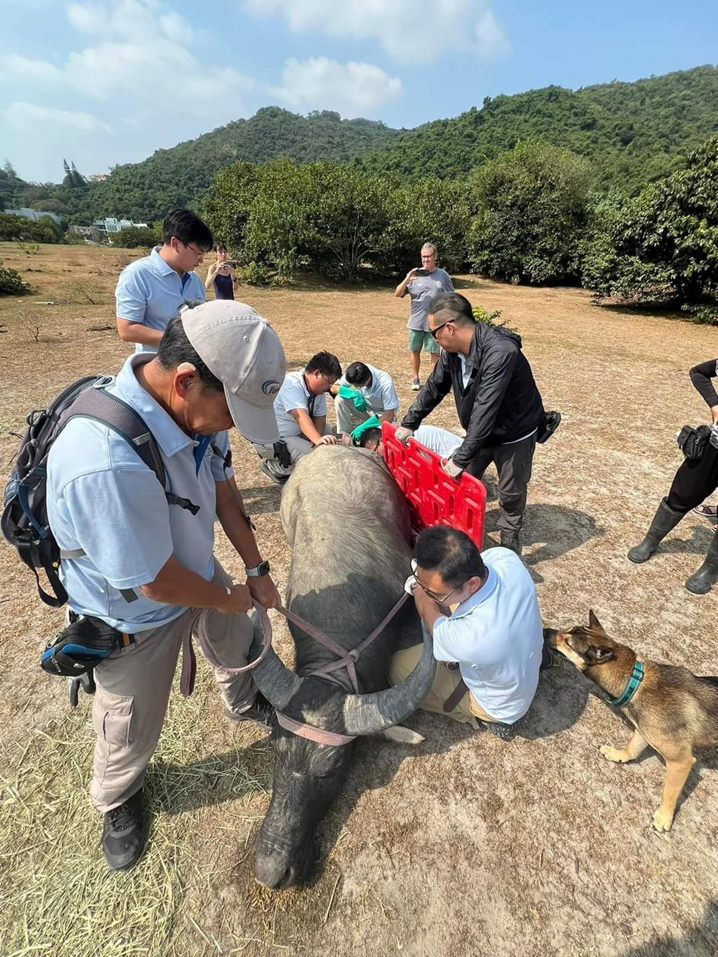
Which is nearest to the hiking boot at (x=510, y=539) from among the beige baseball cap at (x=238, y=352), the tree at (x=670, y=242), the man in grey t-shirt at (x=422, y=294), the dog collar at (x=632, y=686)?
the dog collar at (x=632, y=686)

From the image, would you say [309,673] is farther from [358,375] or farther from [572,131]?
[572,131]

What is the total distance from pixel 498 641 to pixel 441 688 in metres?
0.96

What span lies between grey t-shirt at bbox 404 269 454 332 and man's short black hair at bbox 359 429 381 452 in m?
4.56

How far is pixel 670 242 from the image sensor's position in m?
18.0

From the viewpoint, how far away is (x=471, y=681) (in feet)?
11.3

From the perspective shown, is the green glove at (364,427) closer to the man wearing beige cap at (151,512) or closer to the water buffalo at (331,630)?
the water buffalo at (331,630)

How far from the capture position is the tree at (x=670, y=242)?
1639cm

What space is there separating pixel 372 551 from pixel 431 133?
10889 centimetres

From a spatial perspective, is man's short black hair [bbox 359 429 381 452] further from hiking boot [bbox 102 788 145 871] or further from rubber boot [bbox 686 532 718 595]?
hiking boot [bbox 102 788 145 871]

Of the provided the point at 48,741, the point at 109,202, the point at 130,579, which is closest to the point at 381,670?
the point at 130,579

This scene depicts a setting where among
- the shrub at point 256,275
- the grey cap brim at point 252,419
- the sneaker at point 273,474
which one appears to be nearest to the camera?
the grey cap brim at point 252,419

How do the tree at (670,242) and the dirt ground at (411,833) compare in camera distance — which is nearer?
the dirt ground at (411,833)

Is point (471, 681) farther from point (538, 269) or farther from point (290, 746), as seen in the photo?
point (538, 269)

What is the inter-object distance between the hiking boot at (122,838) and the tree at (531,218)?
33.9 metres
